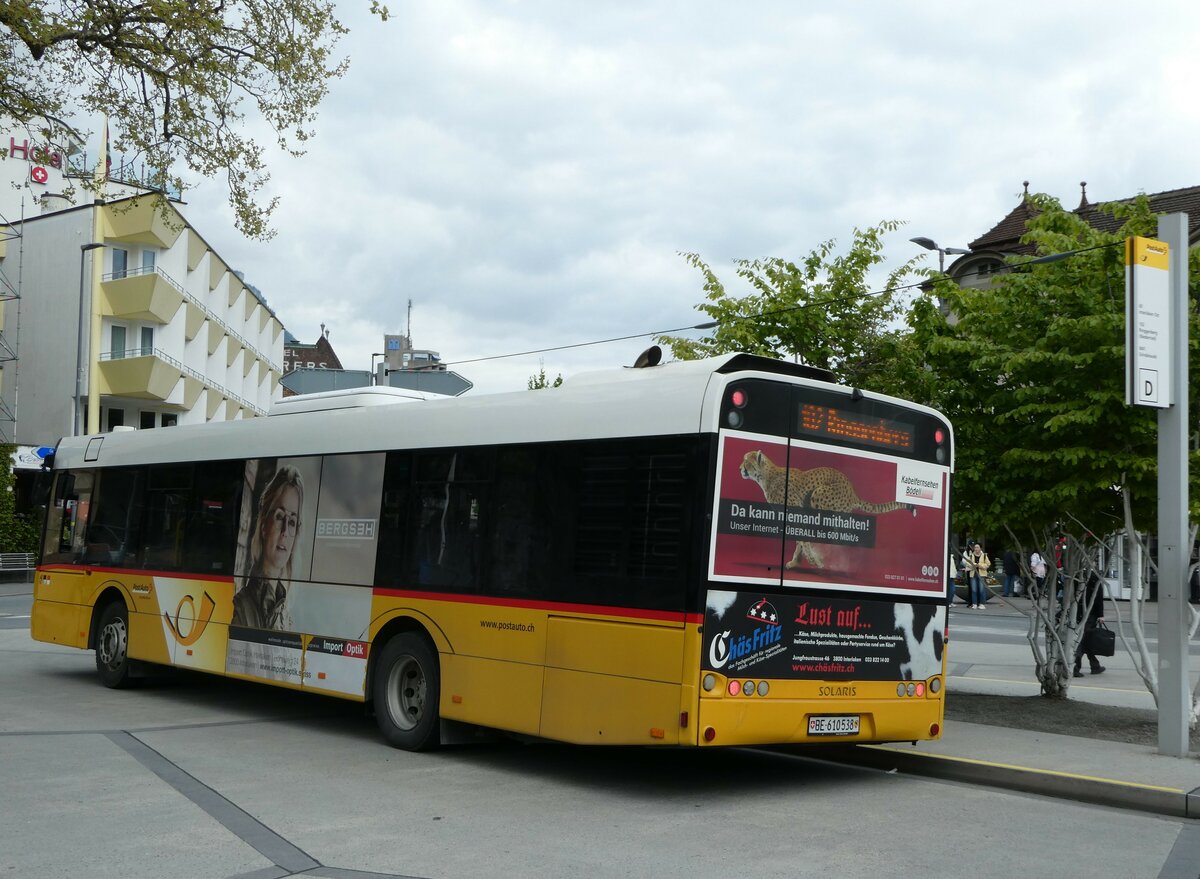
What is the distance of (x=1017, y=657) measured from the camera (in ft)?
68.9

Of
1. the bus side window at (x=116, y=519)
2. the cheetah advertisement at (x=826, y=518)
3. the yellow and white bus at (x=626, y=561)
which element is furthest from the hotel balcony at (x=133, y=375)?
the cheetah advertisement at (x=826, y=518)

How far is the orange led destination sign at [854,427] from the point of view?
9.09 metres

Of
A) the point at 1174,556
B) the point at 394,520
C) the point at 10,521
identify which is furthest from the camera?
the point at 10,521

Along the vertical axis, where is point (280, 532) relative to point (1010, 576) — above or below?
below

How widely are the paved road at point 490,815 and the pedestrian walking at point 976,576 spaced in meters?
26.9

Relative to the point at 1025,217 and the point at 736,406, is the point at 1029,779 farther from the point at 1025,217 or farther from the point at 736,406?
the point at 1025,217

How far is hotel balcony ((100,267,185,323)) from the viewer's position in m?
49.1

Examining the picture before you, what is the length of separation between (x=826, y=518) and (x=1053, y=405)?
3.83 metres

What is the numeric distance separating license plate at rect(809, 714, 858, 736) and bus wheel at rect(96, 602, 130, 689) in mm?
9009

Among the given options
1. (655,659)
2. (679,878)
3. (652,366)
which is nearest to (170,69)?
(652,366)

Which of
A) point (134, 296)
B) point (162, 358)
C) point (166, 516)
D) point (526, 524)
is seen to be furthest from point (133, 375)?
point (526, 524)

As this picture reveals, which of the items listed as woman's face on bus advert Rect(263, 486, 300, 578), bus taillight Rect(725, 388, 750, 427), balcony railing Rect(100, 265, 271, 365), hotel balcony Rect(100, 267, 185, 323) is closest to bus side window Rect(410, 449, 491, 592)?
woman's face on bus advert Rect(263, 486, 300, 578)

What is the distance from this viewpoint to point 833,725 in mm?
9016

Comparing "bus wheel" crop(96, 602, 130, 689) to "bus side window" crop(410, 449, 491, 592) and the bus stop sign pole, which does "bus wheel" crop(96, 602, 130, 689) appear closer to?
"bus side window" crop(410, 449, 491, 592)
